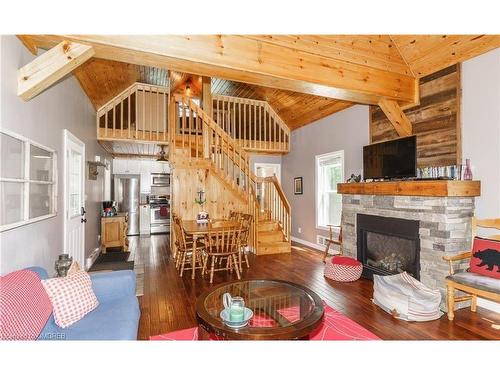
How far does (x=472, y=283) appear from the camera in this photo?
8.12 feet

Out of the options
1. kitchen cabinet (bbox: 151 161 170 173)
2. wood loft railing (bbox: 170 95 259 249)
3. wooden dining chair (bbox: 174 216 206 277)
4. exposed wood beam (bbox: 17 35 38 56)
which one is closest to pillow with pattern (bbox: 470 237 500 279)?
wooden dining chair (bbox: 174 216 206 277)

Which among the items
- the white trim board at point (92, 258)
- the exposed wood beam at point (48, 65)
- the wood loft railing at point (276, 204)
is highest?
the exposed wood beam at point (48, 65)

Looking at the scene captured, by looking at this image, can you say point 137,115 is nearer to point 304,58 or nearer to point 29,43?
point 29,43

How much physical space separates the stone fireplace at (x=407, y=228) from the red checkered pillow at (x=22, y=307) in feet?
12.1

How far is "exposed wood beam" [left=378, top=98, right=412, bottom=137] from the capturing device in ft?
12.2

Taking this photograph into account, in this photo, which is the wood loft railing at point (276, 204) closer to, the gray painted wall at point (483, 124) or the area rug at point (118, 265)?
the area rug at point (118, 265)

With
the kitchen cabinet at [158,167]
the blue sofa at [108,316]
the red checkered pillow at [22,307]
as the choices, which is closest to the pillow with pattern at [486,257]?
the blue sofa at [108,316]

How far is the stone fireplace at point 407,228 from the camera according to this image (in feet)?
9.39

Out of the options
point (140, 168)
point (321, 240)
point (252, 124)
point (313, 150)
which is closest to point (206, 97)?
point (252, 124)

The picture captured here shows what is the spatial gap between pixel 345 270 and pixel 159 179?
666 cm

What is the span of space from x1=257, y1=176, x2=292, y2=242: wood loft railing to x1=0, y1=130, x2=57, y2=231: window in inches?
155

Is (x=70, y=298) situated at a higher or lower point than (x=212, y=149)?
lower

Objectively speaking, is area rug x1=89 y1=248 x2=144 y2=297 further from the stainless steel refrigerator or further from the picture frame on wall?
the picture frame on wall

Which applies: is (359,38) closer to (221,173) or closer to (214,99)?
(221,173)
